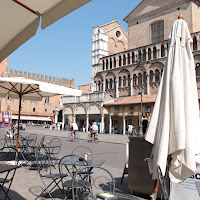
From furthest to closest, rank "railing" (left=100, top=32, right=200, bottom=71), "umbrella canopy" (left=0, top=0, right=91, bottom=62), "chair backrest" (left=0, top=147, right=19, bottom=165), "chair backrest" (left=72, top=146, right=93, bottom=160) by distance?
"railing" (left=100, top=32, right=200, bottom=71)
"chair backrest" (left=0, top=147, right=19, bottom=165)
"chair backrest" (left=72, top=146, right=93, bottom=160)
"umbrella canopy" (left=0, top=0, right=91, bottom=62)

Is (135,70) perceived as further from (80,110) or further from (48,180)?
(48,180)

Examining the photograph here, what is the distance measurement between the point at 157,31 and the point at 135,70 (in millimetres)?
6666

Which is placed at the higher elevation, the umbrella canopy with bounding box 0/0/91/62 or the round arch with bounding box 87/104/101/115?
the round arch with bounding box 87/104/101/115

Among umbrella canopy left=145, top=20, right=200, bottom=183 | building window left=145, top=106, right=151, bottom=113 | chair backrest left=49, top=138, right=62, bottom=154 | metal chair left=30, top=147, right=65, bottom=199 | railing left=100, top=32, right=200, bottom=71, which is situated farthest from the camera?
railing left=100, top=32, right=200, bottom=71

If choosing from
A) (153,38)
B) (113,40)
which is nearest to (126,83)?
(153,38)

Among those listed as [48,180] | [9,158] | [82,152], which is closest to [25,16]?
[48,180]

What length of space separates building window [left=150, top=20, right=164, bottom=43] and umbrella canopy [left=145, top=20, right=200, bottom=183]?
103ft

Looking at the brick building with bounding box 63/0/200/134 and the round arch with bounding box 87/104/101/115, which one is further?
the round arch with bounding box 87/104/101/115

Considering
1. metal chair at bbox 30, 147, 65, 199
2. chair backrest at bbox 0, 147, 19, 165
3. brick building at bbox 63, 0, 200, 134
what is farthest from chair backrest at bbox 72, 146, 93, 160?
brick building at bbox 63, 0, 200, 134

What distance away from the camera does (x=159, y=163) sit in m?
2.89

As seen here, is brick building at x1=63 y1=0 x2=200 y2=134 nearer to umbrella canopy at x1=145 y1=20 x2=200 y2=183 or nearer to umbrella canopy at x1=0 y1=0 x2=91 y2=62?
umbrella canopy at x1=145 y1=20 x2=200 y2=183

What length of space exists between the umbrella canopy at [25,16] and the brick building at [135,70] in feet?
79.5

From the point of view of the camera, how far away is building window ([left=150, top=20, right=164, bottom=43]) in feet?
109

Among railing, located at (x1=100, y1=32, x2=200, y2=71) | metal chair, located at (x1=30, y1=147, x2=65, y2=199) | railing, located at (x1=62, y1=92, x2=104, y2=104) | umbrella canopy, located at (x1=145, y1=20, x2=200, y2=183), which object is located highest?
railing, located at (x1=100, y1=32, x2=200, y2=71)
